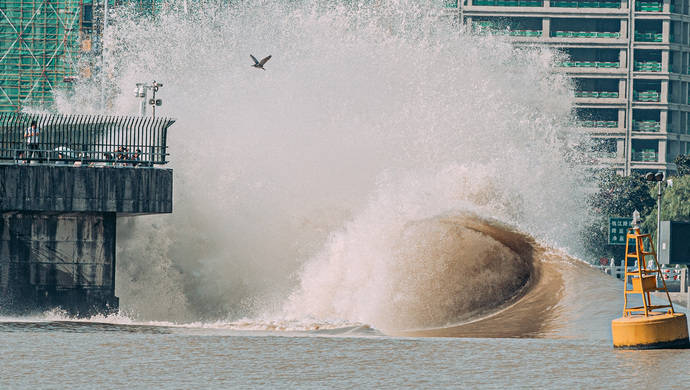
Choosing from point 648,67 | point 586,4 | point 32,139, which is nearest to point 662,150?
point 648,67

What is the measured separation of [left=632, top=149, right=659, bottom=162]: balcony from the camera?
127000mm

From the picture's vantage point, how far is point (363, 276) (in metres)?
→ 38.8

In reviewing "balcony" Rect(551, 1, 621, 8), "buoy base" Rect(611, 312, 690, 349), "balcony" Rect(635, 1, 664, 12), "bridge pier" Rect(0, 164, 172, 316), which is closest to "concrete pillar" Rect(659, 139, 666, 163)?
"balcony" Rect(635, 1, 664, 12)

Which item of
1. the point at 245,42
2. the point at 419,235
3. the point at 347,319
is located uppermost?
the point at 245,42

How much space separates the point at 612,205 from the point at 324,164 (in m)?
65.9

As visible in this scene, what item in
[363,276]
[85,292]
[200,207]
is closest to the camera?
[85,292]

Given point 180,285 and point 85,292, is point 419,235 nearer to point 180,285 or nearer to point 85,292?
point 180,285

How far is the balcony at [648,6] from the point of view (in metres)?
129

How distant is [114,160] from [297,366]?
13676mm

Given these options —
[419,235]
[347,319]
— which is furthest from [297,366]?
[419,235]

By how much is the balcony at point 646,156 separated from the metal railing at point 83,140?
315ft

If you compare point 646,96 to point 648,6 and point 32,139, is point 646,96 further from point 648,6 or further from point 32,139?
point 32,139

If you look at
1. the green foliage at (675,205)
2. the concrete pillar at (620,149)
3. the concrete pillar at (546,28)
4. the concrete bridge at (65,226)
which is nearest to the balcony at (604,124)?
the concrete pillar at (620,149)

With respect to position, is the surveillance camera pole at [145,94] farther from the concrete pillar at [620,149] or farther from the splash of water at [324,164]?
the concrete pillar at [620,149]
